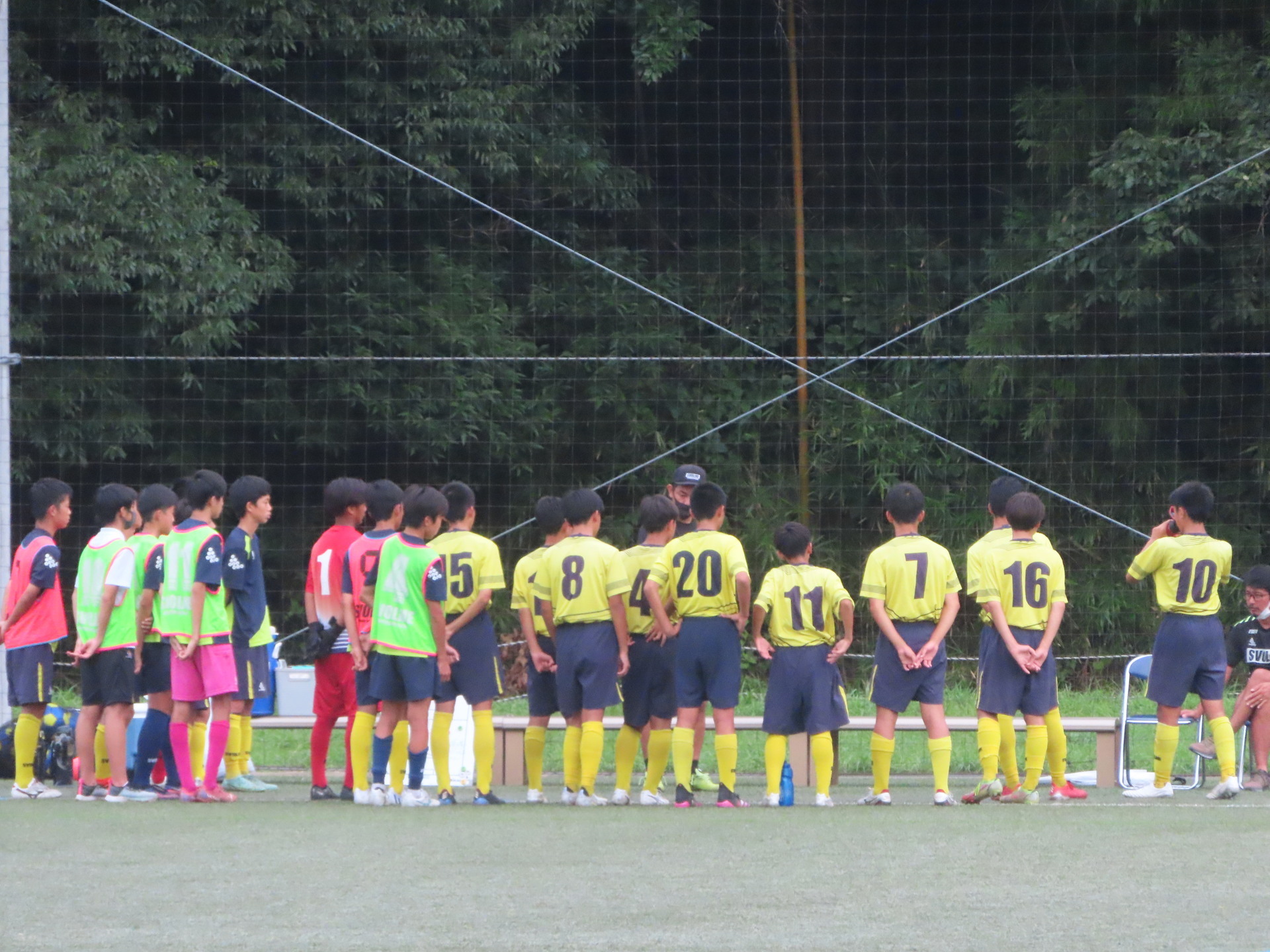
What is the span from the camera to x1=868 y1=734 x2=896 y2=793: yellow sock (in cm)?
693

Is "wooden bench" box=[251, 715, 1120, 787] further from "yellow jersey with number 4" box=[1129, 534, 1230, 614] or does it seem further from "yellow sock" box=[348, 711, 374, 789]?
"yellow sock" box=[348, 711, 374, 789]

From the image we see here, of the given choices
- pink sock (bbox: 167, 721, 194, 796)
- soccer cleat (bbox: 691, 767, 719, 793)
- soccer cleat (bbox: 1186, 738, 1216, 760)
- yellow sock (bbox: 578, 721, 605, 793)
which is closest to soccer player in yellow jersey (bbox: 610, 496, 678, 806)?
yellow sock (bbox: 578, 721, 605, 793)

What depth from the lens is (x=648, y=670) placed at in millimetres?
7094

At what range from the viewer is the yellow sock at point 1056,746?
7.10m

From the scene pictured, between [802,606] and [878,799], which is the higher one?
[802,606]

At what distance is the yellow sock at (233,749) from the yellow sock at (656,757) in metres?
1.89

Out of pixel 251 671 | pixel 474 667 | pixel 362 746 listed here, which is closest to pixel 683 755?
pixel 474 667

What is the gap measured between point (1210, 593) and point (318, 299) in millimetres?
8096

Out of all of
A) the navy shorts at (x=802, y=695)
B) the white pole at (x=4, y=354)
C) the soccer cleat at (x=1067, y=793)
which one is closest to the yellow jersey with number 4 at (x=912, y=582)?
the navy shorts at (x=802, y=695)

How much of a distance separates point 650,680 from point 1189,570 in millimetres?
2204

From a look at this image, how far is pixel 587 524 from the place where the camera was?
7113mm

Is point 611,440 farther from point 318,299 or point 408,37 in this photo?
point 408,37

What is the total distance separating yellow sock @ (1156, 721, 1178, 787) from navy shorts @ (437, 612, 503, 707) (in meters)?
2.65

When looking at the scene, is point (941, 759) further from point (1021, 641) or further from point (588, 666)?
point (588, 666)
